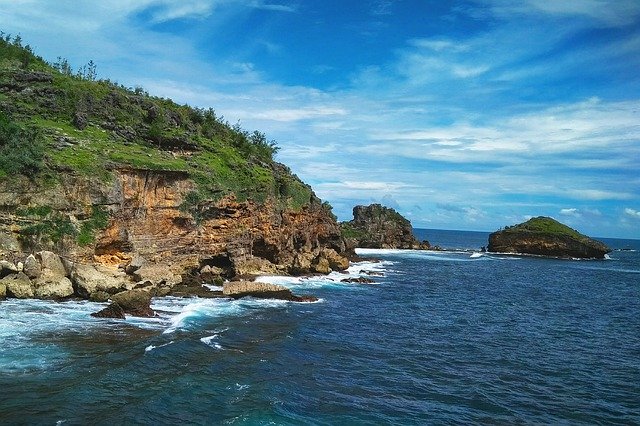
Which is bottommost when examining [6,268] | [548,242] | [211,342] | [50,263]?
[211,342]

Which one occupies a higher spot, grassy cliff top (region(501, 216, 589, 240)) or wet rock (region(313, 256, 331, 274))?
grassy cliff top (region(501, 216, 589, 240))

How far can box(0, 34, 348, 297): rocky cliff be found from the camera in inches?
1523

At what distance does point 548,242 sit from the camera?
437 feet

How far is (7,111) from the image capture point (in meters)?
45.1

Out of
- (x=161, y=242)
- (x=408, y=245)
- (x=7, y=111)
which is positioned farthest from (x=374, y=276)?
(x=408, y=245)

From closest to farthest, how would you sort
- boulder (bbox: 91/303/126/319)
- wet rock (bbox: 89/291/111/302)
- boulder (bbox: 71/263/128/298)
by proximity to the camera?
boulder (bbox: 91/303/126/319), wet rock (bbox: 89/291/111/302), boulder (bbox: 71/263/128/298)

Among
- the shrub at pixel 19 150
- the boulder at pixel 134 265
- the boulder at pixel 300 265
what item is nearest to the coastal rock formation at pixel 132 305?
the boulder at pixel 134 265

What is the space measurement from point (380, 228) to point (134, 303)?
11111 cm

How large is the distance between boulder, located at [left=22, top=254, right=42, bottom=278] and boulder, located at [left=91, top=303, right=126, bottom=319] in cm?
737

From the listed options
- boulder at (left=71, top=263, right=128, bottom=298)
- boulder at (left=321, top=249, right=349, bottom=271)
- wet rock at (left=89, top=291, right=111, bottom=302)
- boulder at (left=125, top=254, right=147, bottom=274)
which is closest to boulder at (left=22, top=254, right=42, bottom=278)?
boulder at (left=71, top=263, right=128, bottom=298)

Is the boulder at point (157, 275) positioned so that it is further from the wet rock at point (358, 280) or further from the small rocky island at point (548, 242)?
the small rocky island at point (548, 242)

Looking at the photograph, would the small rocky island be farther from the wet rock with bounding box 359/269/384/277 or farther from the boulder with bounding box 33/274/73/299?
the boulder with bounding box 33/274/73/299

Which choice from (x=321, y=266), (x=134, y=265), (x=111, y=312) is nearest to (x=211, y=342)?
(x=111, y=312)

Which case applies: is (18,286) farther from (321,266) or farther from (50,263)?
(321,266)
